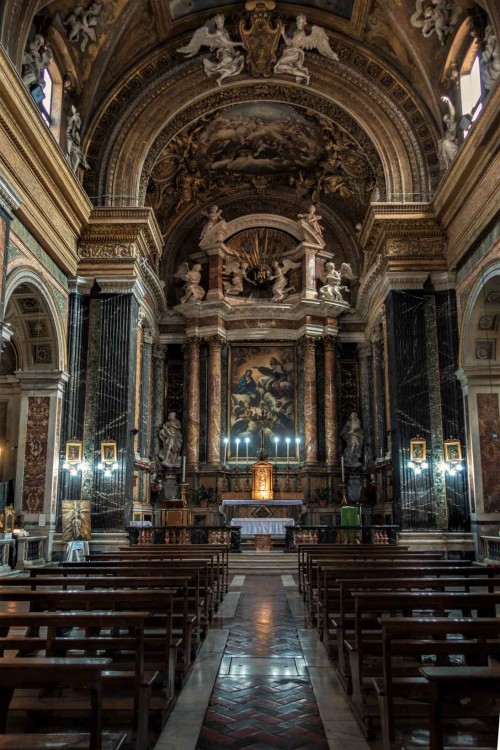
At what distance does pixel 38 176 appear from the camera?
1359 centimetres

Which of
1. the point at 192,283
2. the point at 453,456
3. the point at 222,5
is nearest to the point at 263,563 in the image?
the point at 453,456

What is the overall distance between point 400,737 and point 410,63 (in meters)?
16.5

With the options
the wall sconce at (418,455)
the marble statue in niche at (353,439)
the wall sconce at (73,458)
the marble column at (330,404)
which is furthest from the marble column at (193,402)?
the wall sconce at (418,455)

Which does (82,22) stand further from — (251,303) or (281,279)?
(281,279)

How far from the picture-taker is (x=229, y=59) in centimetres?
1738

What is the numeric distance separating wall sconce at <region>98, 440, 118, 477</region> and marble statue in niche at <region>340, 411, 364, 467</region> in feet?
26.6

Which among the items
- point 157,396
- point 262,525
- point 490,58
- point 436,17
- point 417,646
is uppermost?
point 436,17

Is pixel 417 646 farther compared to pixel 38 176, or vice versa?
pixel 38 176

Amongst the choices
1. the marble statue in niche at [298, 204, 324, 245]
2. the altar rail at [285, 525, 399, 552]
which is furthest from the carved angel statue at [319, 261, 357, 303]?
the altar rail at [285, 525, 399, 552]

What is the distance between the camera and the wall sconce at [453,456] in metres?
15.0

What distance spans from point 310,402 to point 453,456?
22.5 feet

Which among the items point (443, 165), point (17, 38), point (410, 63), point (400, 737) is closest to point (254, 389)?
point (443, 165)

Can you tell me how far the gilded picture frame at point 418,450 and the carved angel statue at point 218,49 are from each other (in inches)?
413

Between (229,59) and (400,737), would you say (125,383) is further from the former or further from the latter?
(400,737)
